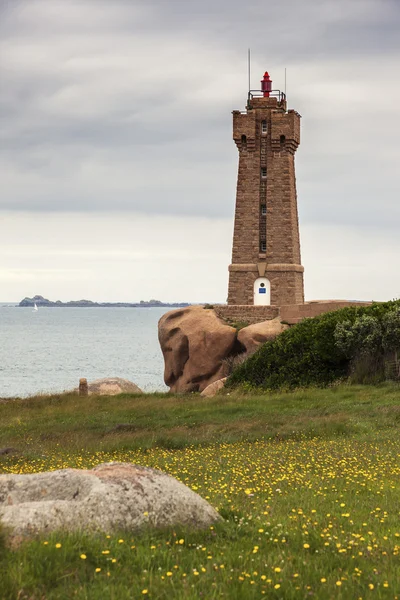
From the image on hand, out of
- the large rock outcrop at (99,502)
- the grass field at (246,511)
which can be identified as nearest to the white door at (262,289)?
the grass field at (246,511)

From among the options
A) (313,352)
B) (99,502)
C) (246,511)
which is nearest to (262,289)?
(313,352)

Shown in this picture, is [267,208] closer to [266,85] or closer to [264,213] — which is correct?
[264,213]

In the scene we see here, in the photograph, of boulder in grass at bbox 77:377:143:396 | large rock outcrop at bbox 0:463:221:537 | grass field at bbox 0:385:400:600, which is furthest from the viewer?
boulder in grass at bbox 77:377:143:396

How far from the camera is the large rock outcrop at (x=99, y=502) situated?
755 cm

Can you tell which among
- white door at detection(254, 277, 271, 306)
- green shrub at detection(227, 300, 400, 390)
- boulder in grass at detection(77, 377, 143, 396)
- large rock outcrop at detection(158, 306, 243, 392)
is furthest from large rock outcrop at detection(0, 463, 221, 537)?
white door at detection(254, 277, 271, 306)

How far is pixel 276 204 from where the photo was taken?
52156mm

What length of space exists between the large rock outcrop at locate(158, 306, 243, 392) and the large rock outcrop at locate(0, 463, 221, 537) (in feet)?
122

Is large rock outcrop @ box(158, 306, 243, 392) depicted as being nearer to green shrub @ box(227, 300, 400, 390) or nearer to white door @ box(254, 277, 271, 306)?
white door @ box(254, 277, 271, 306)

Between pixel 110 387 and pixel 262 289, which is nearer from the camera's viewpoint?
pixel 110 387

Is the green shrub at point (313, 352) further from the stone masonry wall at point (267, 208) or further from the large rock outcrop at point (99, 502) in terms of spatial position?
the large rock outcrop at point (99, 502)

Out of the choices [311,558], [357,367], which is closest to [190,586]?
[311,558]

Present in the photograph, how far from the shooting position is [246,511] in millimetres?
9695

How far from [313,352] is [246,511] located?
27.5 m

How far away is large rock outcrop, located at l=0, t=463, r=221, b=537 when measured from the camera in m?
7.55
